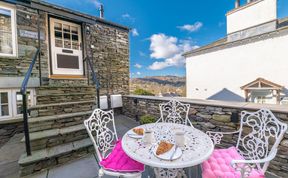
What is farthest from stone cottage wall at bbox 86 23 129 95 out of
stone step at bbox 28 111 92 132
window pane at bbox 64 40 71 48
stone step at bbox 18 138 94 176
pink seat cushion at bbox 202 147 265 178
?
pink seat cushion at bbox 202 147 265 178

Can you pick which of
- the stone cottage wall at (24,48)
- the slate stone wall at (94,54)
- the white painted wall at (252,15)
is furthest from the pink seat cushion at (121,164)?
the white painted wall at (252,15)

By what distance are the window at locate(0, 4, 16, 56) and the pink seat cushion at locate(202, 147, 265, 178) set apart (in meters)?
5.08

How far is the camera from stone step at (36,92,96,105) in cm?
292

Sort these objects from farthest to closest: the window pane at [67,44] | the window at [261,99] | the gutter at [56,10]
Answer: the window at [261,99]
the window pane at [67,44]
the gutter at [56,10]

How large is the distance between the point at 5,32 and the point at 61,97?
247 cm

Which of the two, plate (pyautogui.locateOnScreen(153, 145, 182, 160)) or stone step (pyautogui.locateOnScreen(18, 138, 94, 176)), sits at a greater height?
plate (pyautogui.locateOnScreen(153, 145, 182, 160))

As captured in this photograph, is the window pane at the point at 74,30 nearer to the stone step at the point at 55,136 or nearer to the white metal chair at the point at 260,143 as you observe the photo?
the stone step at the point at 55,136

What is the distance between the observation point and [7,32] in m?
3.48

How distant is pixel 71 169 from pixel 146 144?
150cm

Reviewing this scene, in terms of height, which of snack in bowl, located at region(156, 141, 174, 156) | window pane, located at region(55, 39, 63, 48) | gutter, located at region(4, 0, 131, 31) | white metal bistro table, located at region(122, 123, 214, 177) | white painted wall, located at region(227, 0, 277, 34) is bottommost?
white metal bistro table, located at region(122, 123, 214, 177)

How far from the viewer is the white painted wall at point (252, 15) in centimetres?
696

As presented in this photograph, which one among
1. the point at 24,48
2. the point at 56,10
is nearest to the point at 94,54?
the point at 56,10

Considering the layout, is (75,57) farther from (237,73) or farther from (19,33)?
(237,73)

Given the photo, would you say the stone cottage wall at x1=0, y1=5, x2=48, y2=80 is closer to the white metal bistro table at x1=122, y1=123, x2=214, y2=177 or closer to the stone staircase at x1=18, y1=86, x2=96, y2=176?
the stone staircase at x1=18, y1=86, x2=96, y2=176
